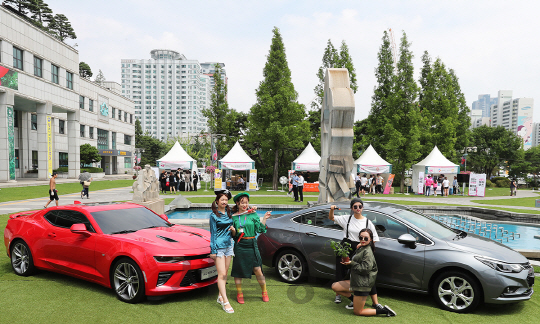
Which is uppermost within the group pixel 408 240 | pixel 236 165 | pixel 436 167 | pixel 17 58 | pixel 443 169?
pixel 17 58

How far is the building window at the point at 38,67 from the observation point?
1411 inches

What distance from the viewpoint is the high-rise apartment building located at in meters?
156

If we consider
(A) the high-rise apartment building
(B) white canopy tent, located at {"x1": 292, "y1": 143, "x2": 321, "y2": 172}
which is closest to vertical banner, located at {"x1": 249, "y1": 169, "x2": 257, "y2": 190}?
(B) white canopy tent, located at {"x1": 292, "y1": 143, "x2": 321, "y2": 172}

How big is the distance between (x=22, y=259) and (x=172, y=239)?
3.04m

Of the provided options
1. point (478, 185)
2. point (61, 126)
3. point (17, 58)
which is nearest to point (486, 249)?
point (478, 185)

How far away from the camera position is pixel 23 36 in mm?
33938

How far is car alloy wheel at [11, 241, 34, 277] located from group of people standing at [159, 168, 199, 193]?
1951cm

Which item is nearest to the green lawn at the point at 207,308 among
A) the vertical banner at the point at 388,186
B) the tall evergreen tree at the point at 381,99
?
the vertical banner at the point at 388,186

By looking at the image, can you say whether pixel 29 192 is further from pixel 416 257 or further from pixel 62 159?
pixel 62 159

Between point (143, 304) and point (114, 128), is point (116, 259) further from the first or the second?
point (114, 128)

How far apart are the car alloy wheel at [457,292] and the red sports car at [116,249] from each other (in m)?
3.26

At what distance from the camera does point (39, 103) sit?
120 ft

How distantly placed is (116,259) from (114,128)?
219ft

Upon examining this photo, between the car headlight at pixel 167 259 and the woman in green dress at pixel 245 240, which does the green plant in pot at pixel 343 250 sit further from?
the car headlight at pixel 167 259
